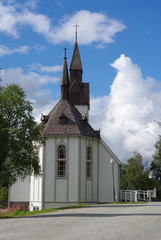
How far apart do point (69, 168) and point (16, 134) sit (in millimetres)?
13097

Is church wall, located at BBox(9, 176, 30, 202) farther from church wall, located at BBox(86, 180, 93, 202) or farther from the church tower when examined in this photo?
the church tower

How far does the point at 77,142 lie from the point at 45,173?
13.7ft

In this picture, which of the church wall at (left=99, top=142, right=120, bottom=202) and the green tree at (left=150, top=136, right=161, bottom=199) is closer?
the church wall at (left=99, top=142, right=120, bottom=202)

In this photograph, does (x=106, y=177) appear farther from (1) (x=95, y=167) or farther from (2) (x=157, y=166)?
(2) (x=157, y=166)

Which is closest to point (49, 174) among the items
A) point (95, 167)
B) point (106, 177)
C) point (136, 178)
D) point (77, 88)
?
point (95, 167)

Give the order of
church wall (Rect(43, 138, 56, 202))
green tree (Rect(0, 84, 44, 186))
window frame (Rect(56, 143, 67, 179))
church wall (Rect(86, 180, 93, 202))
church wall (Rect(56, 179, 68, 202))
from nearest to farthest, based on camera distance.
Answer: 1. green tree (Rect(0, 84, 44, 186))
2. church wall (Rect(56, 179, 68, 202))
3. church wall (Rect(43, 138, 56, 202))
4. window frame (Rect(56, 143, 67, 179))
5. church wall (Rect(86, 180, 93, 202))

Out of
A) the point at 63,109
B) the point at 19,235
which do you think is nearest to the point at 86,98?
the point at 63,109

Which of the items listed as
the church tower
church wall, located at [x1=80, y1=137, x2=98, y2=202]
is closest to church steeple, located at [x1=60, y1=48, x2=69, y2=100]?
the church tower

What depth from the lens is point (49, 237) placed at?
31.7 feet

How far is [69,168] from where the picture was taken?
109 feet

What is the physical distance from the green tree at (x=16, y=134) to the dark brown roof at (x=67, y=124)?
1203 cm

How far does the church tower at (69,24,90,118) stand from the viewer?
4409 cm

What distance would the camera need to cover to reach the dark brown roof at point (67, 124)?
112ft

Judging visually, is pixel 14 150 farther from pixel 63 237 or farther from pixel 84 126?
pixel 84 126
